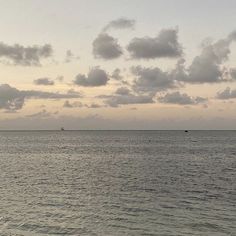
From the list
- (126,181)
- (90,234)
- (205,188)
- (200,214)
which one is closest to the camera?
(90,234)

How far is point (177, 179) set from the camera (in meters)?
57.2

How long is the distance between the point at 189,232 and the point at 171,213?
19.1ft

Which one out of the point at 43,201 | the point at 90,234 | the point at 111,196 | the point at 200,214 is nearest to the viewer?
the point at 90,234

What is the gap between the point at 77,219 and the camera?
104 feet

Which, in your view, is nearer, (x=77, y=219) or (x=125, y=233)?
(x=125, y=233)

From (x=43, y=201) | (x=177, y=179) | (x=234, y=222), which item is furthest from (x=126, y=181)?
(x=234, y=222)

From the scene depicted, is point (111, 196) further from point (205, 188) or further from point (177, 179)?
point (177, 179)

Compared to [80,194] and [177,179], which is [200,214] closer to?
[80,194]

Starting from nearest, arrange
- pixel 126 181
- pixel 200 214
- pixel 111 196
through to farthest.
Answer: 1. pixel 200 214
2. pixel 111 196
3. pixel 126 181

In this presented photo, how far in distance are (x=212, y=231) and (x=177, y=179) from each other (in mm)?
29311

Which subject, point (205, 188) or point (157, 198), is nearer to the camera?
point (157, 198)

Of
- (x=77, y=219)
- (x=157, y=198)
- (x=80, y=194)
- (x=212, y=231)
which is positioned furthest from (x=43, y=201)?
(x=212, y=231)

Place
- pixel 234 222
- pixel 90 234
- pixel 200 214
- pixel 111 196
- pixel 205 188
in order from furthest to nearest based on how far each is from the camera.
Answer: pixel 205 188
pixel 111 196
pixel 200 214
pixel 234 222
pixel 90 234

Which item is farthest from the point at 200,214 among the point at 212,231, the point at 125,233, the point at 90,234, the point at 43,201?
the point at 43,201
